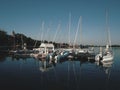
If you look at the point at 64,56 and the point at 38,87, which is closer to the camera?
the point at 38,87

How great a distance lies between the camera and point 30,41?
507 ft

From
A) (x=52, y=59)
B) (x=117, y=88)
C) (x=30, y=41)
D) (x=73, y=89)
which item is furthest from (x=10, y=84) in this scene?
(x=30, y=41)

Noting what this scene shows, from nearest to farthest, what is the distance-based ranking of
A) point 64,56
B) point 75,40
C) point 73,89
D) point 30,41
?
point 73,89 → point 64,56 → point 75,40 → point 30,41

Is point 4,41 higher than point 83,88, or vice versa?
point 4,41

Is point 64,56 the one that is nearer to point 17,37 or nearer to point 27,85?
point 27,85

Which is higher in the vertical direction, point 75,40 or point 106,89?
point 75,40

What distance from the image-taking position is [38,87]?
19.9 m

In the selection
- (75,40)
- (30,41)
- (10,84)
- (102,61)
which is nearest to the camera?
(10,84)

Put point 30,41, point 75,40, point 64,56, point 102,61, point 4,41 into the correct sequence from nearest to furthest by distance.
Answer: point 102,61
point 64,56
point 75,40
point 4,41
point 30,41

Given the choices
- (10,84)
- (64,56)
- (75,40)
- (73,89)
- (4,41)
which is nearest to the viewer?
(73,89)

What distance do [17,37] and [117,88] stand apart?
127622 mm

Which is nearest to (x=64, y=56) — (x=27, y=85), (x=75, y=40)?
(x=75, y=40)

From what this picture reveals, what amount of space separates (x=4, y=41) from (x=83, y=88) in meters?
124

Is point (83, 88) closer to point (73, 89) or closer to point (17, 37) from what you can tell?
point (73, 89)
